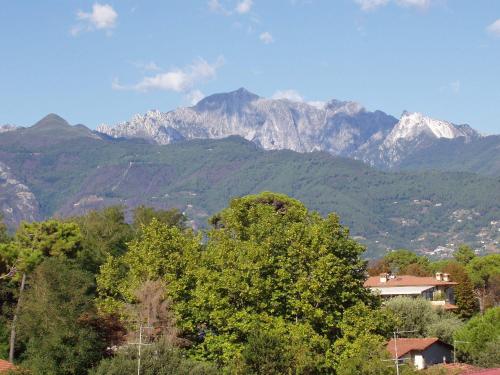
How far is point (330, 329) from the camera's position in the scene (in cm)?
5056

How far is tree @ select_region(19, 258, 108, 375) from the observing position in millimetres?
47469

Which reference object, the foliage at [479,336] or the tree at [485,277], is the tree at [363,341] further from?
the tree at [485,277]

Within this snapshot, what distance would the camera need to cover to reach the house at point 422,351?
2514 inches

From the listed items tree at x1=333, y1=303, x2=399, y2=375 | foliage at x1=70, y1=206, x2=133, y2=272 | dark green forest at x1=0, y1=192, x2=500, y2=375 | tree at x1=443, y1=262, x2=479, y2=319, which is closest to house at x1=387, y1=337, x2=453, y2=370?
A: dark green forest at x1=0, y1=192, x2=500, y2=375

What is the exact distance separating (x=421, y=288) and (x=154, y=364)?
63.2 m

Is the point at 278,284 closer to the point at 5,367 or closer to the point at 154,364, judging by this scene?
the point at 154,364

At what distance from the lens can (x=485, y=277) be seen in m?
125

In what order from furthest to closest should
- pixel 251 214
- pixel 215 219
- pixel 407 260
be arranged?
pixel 407 260 → pixel 215 219 → pixel 251 214

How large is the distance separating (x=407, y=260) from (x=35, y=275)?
10008 centimetres

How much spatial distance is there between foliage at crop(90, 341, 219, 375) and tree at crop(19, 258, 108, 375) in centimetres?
165

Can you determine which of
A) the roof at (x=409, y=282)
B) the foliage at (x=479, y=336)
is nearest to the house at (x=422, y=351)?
the foliage at (x=479, y=336)

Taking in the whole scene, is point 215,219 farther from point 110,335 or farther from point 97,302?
point 110,335

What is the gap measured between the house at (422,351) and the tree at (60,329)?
24979 millimetres

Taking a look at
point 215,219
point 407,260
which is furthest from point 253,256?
point 407,260
